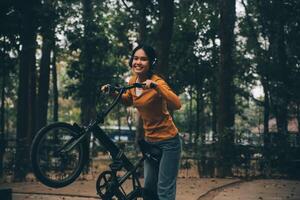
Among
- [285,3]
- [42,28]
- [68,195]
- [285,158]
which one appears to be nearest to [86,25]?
[42,28]

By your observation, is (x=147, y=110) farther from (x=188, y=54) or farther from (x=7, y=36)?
(x=188, y=54)

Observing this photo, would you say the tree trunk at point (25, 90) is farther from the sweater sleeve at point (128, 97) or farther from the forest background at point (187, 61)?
the sweater sleeve at point (128, 97)

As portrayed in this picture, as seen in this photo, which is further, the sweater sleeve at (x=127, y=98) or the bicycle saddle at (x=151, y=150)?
the sweater sleeve at (x=127, y=98)

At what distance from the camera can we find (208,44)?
2489cm

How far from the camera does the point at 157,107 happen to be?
4.64 meters

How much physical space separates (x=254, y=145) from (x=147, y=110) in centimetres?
1110

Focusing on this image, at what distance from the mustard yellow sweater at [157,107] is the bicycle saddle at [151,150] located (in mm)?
76

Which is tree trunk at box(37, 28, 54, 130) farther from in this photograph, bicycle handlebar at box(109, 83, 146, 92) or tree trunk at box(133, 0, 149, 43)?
bicycle handlebar at box(109, 83, 146, 92)

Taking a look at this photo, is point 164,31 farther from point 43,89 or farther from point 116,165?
point 116,165

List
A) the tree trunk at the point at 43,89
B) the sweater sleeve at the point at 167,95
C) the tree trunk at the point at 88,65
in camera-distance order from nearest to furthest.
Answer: the sweater sleeve at the point at 167,95
the tree trunk at the point at 43,89
the tree trunk at the point at 88,65

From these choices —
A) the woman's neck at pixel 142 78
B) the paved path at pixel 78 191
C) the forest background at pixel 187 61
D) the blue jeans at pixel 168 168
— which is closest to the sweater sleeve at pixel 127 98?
the woman's neck at pixel 142 78

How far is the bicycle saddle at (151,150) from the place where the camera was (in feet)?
15.9

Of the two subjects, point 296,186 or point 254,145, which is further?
point 254,145

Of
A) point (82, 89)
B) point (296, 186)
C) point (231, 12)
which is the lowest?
point (296, 186)
